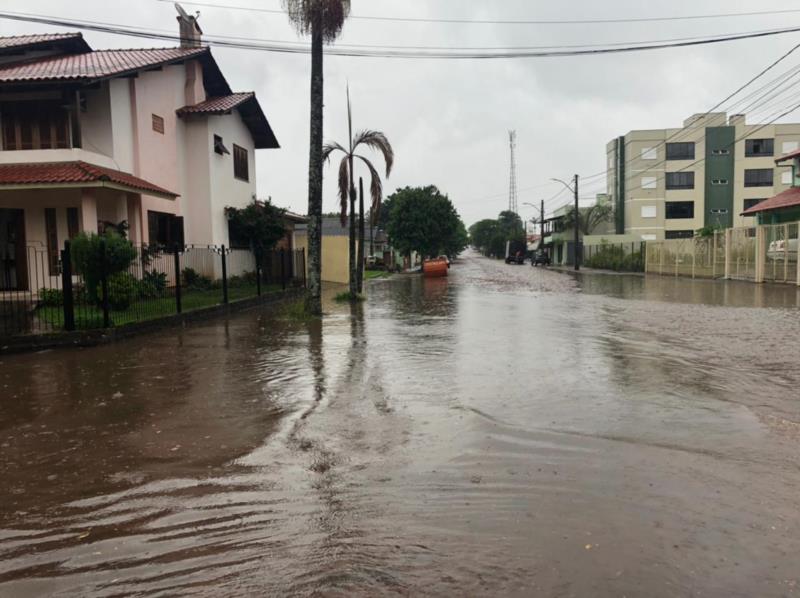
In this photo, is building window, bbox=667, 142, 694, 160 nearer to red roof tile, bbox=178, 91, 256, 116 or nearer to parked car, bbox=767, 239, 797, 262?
parked car, bbox=767, 239, 797, 262

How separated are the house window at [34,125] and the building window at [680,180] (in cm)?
6112

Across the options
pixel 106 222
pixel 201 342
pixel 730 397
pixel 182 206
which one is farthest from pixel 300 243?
pixel 730 397

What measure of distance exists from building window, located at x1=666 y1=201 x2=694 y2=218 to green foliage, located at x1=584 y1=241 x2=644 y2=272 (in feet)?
42.9

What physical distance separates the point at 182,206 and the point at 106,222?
486 centimetres

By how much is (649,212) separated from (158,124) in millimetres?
56354

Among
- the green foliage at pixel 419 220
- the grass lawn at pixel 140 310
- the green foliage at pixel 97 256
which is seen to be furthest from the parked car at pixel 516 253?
the green foliage at pixel 97 256

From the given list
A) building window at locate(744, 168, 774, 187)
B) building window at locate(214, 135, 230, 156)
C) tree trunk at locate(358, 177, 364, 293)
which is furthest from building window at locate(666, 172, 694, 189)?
building window at locate(214, 135, 230, 156)

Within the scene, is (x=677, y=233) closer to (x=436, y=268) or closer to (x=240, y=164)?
(x=436, y=268)

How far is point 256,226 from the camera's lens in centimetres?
2545

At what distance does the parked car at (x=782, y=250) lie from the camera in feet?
80.6

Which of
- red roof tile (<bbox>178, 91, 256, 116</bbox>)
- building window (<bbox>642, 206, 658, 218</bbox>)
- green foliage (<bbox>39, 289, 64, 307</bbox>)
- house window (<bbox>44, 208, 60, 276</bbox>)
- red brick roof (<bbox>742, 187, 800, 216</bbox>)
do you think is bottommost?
green foliage (<bbox>39, 289, 64, 307</bbox>)

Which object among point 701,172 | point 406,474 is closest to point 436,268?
point 701,172

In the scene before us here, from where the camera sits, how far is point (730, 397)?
6.82 m

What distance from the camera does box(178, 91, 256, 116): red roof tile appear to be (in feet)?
75.6
